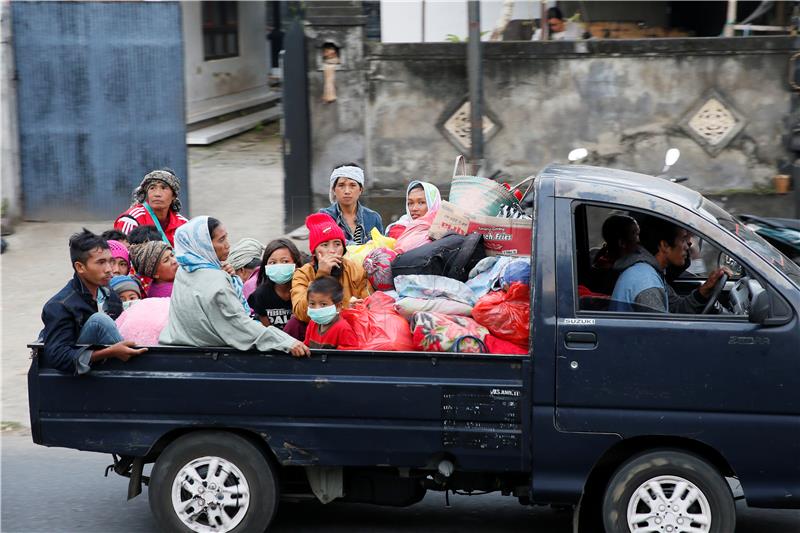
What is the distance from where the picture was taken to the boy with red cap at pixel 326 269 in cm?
525

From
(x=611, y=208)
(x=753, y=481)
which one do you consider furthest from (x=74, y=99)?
(x=753, y=481)

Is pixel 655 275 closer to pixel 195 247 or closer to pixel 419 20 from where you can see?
pixel 195 247

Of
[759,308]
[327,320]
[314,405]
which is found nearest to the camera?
[759,308]

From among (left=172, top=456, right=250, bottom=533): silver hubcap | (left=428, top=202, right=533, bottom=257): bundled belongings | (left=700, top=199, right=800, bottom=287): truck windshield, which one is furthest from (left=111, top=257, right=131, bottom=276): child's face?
(left=700, top=199, right=800, bottom=287): truck windshield

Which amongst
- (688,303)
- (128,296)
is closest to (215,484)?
(128,296)

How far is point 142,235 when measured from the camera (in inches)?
272

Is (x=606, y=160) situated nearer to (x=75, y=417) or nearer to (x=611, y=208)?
(x=611, y=208)

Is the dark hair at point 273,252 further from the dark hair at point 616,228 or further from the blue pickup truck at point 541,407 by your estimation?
the dark hair at point 616,228

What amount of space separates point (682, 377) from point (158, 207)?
14.1 ft

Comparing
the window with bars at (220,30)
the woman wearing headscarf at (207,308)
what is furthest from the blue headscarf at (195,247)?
the window with bars at (220,30)

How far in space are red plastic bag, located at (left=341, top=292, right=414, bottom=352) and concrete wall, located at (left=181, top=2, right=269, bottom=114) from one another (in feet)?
36.4

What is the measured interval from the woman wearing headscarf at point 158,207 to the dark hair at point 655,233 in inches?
139

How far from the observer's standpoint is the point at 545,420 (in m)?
4.70

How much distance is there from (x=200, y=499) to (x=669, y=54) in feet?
Answer: 25.5
